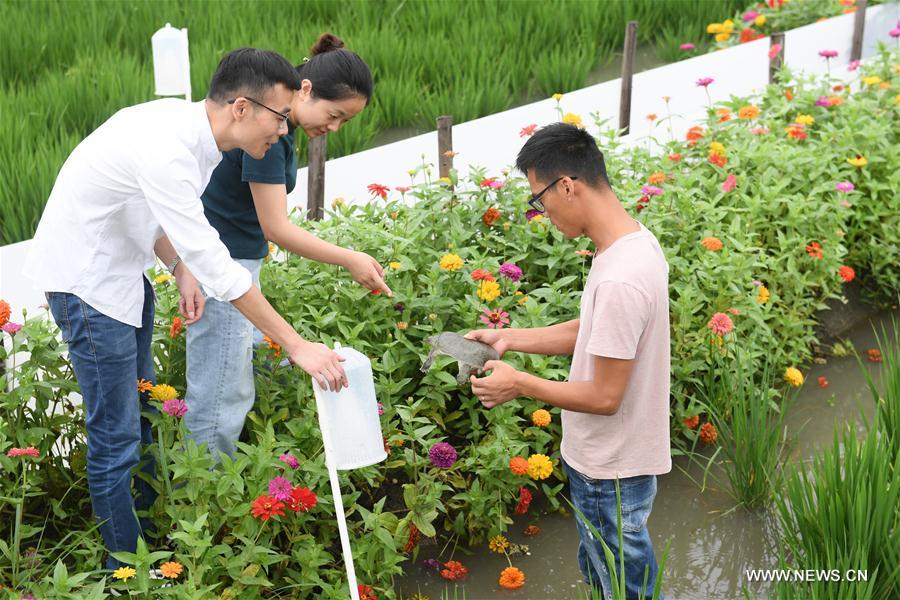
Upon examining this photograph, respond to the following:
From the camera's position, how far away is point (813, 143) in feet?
15.3

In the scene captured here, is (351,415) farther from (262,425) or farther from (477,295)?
(477,295)

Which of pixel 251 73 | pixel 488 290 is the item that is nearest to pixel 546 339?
pixel 488 290

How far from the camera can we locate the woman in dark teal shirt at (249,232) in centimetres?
242

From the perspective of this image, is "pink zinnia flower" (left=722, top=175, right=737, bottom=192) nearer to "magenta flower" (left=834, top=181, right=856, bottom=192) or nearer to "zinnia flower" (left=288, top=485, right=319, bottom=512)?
"magenta flower" (left=834, top=181, right=856, bottom=192)

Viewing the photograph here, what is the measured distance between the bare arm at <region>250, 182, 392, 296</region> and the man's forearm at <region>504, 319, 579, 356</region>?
0.40 meters

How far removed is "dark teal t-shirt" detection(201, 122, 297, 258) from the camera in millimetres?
2459

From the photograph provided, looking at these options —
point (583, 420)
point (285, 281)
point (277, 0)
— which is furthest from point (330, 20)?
point (583, 420)

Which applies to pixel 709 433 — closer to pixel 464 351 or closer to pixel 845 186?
pixel 845 186

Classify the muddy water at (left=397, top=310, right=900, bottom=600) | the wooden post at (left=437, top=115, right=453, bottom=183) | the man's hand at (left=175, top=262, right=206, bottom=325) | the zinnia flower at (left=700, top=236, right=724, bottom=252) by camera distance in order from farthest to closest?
the wooden post at (left=437, top=115, right=453, bottom=183), the zinnia flower at (left=700, top=236, right=724, bottom=252), the muddy water at (left=397, top=310, right=900, bottom=600), the man's hand at (left=175, top=262, right=206, bottom=325)

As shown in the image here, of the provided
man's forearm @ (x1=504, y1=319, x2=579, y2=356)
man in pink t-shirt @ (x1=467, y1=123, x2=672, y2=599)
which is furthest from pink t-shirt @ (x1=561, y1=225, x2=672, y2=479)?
man's forearm @ (x1=504, y1=319, x2=579, y2=356)

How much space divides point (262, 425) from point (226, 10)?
4.42 meters

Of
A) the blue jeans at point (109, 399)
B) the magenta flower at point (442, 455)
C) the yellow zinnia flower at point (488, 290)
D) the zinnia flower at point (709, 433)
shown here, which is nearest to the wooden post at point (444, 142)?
the yellow zinnia flower at point (488, 290)

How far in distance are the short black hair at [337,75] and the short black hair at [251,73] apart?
26 cm

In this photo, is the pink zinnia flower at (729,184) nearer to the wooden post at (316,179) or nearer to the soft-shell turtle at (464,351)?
the wooden post at (316,179)
